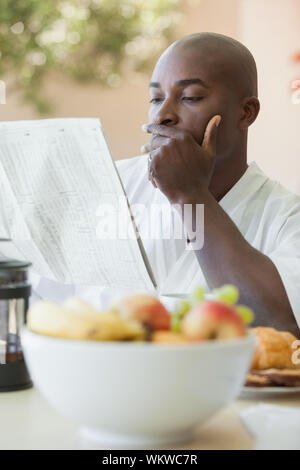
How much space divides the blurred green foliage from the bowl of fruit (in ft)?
16.3

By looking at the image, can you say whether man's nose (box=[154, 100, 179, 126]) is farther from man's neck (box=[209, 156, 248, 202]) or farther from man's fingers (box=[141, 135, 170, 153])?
man's neck (box=[209, 156, 248, 202])

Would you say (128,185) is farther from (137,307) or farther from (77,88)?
(77,88)

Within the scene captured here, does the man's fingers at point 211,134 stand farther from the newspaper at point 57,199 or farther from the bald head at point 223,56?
the newspaper at point 57,199

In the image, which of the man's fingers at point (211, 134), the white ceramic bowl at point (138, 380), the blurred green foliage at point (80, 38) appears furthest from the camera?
the blurred green foliage at point (80, 38)

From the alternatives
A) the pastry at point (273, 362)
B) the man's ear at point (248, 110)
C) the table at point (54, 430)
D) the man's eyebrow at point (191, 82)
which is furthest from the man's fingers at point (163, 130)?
the table at point (54, 430)

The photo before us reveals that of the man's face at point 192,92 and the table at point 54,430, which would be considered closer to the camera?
the table at point 54,430

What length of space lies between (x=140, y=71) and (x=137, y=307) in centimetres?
Result: 526

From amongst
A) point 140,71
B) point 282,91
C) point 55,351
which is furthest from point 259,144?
point 55,351

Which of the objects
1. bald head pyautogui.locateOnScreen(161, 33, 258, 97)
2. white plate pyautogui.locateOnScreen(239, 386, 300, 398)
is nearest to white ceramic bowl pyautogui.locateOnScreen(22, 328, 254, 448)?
white plate pyautogui.locateOnScreen(239, 386, 300, 398)

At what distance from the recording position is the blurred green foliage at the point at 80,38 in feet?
18.6

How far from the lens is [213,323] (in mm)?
695

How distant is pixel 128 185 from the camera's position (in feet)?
6.21

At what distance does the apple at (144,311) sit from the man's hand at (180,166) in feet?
2.32

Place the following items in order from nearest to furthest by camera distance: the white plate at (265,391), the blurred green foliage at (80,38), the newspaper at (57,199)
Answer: the white plate at (265,391) < the newspaper at (57,199) < the blurred green foliage at (80,38)
